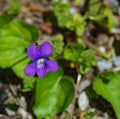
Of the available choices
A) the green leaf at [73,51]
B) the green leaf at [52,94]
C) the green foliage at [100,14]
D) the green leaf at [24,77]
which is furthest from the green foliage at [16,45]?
the green foliage at [100,14]

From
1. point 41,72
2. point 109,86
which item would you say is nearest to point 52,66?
point 41,72

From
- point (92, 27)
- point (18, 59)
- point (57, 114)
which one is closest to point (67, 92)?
point (57, 114)

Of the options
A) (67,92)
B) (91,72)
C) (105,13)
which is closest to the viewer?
(67,92)

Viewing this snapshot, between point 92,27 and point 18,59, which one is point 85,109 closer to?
point 18,59

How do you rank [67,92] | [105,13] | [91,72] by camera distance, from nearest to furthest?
1. [67,92]
2. [91,72]
3. [105,13]

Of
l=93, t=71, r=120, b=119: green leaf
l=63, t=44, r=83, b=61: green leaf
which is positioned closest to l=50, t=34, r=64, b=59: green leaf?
l=63, t=44, r=83, b=61: green leaf

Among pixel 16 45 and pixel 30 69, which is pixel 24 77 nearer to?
pixel 16 45

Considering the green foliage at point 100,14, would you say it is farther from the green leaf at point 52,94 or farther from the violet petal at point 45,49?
the violet petal at point 45,49
